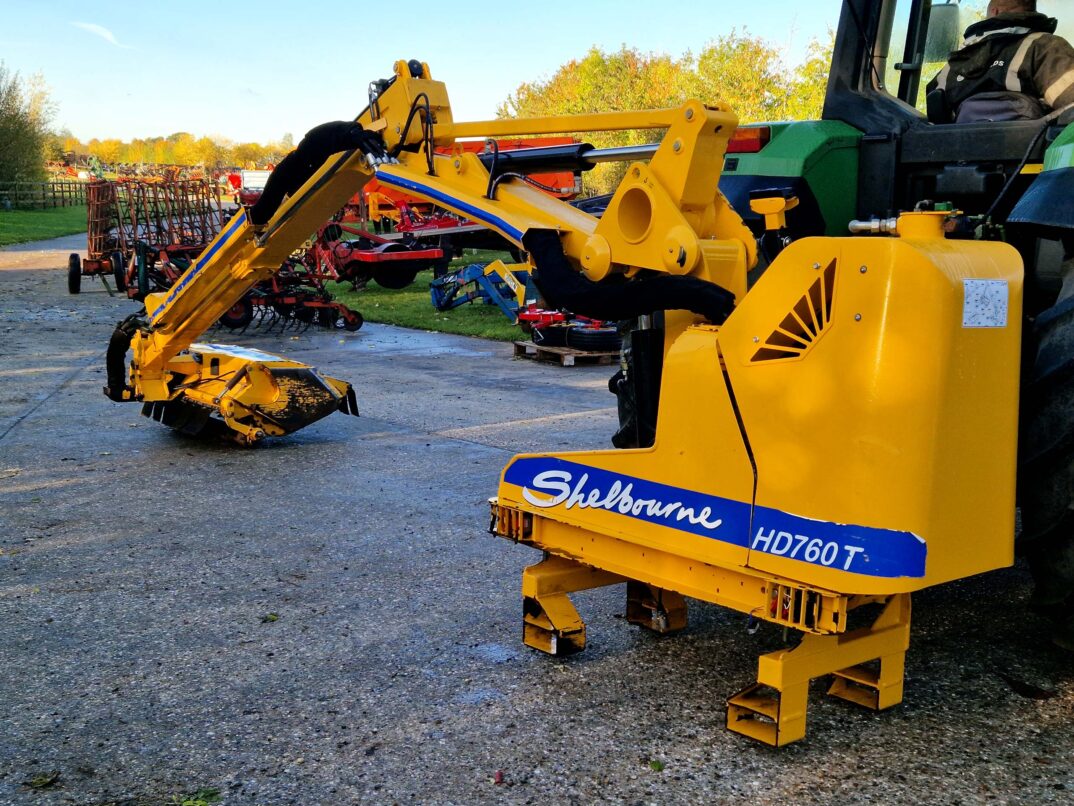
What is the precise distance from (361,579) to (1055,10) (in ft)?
11.7

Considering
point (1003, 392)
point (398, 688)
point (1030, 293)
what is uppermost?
point (1030, 293)

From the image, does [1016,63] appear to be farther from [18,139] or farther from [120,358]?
[18,139]

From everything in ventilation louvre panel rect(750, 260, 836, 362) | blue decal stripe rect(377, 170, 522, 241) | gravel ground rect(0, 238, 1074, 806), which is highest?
blue decal stripe rect(377, 170, 522, 241)

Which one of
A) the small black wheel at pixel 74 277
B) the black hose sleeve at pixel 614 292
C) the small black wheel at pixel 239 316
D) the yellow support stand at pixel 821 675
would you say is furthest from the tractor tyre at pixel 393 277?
the yellow support stand at pixel 821 675

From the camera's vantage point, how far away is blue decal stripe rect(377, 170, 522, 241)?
→ 3.89 meters

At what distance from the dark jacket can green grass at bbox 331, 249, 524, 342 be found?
8.66m

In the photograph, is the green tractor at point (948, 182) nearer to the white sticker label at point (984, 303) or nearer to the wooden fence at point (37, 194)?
the white sticker label at point (984, 303)

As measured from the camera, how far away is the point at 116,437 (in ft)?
23.8

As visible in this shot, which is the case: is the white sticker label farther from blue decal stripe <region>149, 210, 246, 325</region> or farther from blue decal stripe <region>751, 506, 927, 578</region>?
blue decal stripe <region>149, 210, 246, 325</region>

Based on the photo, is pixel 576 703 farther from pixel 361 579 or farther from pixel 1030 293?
pixel 1030 293

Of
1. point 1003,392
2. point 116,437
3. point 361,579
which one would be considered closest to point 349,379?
point 116,437

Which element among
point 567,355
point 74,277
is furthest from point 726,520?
point 74,277

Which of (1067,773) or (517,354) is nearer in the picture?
(1067,773)

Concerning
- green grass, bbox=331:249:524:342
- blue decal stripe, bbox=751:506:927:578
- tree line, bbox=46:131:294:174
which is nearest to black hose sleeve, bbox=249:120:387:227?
blue decal stripe, bbox=751:506:927:578
